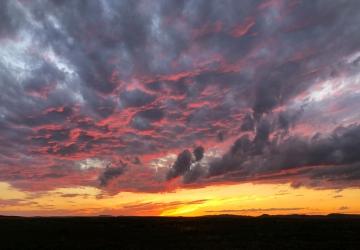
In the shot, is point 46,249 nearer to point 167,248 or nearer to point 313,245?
point 167,248

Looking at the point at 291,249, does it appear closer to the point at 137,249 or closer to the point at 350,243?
the point at 350,243

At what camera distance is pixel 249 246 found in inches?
2195

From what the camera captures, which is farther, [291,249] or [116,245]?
[116,245]

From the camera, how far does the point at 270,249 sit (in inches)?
2032

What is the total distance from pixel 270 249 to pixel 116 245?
Answer: 24597 millimetres

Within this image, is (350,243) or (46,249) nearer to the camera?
(46,249)

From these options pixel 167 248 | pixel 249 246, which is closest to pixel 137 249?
pixel 167 248

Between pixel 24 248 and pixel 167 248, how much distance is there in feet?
70.8

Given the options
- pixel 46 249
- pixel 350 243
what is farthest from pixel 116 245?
pixel 350 243

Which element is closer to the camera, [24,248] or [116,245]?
[24,248]

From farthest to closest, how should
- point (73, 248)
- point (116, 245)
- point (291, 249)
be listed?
1. point (116, 245)
2. point (73, 248)
3. point (291, 249)

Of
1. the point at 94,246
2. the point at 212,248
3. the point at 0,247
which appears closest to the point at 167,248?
the point at 212,248

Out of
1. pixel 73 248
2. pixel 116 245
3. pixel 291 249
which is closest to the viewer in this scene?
pixel 291 249

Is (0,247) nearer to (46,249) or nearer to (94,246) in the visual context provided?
(46,249)
